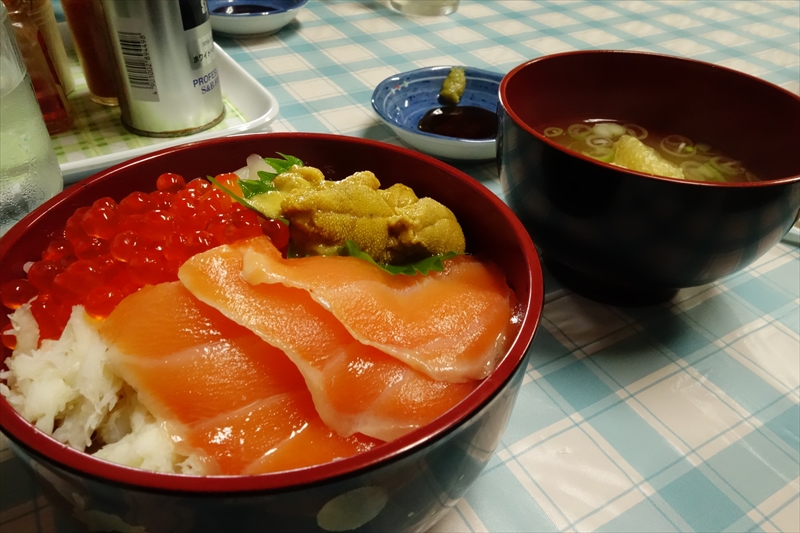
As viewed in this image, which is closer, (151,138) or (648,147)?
(648,147)

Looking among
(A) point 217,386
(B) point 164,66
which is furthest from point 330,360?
(B) point 164,66

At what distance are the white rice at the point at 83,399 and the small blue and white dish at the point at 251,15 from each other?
1125 millimetres

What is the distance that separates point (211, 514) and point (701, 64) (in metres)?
0.88

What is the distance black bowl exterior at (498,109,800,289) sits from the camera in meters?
0.59

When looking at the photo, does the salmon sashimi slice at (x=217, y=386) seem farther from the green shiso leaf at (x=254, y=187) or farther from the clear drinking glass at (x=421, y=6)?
the clear drinking glass at (x=421, y=6)

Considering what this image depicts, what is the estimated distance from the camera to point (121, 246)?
0.49 meters

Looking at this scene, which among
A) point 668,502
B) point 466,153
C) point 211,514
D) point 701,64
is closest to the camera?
point 211,514

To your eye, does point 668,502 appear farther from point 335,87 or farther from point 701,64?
point 335,87

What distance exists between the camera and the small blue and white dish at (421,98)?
0.98 m

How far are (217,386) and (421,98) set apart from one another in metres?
0.88

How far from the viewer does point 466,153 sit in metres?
0.95

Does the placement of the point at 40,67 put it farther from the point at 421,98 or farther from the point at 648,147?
the point at 648,147

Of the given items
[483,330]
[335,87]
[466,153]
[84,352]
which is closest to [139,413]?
[84,352]

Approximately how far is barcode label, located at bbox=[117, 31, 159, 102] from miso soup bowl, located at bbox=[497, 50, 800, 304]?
59 cm
